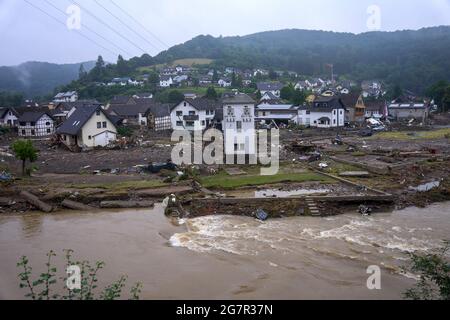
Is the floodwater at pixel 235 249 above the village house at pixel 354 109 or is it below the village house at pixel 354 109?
below

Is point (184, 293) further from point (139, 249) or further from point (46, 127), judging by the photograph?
point (46, 127)

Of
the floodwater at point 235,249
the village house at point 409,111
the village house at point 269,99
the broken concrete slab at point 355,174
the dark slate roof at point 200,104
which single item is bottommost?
the floodwater at point 235,249

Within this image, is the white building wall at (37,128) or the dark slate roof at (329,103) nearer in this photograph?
the white building wall at (37,128)

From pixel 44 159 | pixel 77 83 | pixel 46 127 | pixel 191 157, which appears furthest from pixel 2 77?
pixel 191 157

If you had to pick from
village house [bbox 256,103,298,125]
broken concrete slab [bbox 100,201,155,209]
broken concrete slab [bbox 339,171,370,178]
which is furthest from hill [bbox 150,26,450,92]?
broken concrete slab [bbox 100,201,155,209]

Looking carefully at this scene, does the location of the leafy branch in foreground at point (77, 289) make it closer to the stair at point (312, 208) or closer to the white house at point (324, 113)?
the stair at point (312, 208)

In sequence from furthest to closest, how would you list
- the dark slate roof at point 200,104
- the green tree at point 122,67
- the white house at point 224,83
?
the green tree at point 122,67 → the white house at point 224,83 → the dark slate roof at point 200,104

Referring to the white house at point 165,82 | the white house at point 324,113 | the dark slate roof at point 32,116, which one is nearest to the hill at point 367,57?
the white house at point 165,82
